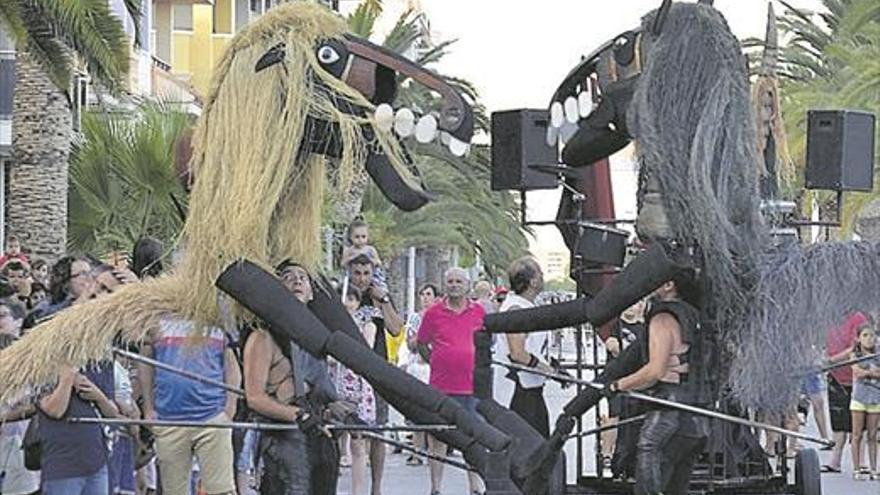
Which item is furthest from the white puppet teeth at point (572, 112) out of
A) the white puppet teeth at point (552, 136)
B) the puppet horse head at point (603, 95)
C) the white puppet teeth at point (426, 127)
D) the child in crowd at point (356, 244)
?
the child in crowd at point (356, 244)

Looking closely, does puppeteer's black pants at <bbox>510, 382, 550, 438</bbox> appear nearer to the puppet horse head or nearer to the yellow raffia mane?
the puppet horse head

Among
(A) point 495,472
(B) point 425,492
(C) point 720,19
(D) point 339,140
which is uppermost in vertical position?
(C) point 720,19

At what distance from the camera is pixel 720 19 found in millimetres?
9273

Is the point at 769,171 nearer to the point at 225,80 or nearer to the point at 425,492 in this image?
the point at 225,80

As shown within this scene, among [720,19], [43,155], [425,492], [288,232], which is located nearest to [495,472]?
[288,232]

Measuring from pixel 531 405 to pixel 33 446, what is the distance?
3.76 metres

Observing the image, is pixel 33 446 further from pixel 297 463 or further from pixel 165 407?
pixel 297 463

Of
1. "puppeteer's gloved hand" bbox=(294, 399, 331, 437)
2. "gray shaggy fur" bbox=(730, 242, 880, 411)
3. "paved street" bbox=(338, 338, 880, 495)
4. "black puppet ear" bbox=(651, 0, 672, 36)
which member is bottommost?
"paved street" bbox=(338, 338, 880, 495)

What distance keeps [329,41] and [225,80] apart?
0.48 metres

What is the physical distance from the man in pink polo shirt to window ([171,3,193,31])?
34.8m

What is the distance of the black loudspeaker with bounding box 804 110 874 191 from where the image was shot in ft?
33.0

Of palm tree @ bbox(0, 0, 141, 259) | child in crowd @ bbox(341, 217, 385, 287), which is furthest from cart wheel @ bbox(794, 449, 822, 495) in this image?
palm tree @ bbox(0, 0, 141, 259)

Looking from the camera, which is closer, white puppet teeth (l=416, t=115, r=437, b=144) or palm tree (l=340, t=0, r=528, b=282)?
white puppet teeth (l=416, t=115, r=437, b=144)

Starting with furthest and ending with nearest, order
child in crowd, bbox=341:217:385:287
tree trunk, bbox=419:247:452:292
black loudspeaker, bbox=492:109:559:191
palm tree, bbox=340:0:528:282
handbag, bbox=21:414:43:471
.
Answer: tree trunk, bbox=419:247:452:292 → palm tree, bbox=340:0:528:282 → child in crowd, bbox=341:217:385:287 → black loudspeaker, bbox=492:109:559:191 → handbag, bbox=21:414:43:471
